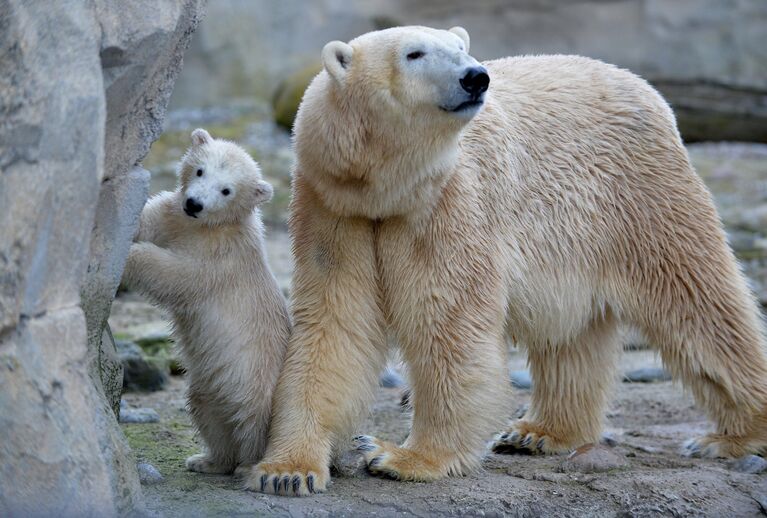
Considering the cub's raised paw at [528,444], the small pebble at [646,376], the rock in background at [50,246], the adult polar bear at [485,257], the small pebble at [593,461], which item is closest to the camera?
the rock in background at [50,246]

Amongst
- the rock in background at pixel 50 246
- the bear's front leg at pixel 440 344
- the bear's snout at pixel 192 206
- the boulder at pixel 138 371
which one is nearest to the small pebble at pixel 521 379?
the boulder at pixel 138 371

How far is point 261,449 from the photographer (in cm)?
379

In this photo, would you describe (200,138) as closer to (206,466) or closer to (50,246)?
(206,466)

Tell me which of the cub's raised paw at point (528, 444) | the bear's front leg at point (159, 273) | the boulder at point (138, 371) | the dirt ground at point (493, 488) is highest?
the bear's front leg at point (159, 273)

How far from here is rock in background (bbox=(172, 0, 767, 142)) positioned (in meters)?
12.1

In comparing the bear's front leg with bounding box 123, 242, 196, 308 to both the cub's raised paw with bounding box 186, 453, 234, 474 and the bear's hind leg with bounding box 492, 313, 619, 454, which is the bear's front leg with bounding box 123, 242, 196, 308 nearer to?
the cub's raised paw with bounding box 186, 453, 234, 474

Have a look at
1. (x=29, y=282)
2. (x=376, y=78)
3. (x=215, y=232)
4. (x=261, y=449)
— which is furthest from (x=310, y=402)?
(x=29, y=282)

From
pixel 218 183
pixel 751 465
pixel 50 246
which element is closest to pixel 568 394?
pixel 751 465

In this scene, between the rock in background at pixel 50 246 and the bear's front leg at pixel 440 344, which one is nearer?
the rock in background at pixel 50 246

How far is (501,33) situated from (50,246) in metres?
10.7

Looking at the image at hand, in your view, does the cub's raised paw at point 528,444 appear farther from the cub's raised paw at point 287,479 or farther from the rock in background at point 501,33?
the rock in background at point 501,33

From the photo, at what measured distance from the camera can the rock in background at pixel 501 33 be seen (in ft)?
39.8

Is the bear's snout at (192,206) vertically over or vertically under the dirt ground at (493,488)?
over

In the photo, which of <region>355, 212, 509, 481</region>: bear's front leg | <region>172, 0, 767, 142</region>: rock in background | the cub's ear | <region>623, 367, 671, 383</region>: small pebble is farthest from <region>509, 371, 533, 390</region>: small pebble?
<region>172, 0, 767, 142</region>: rock in background
